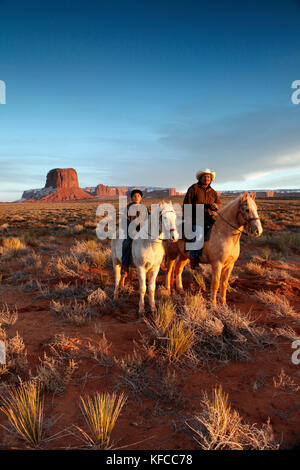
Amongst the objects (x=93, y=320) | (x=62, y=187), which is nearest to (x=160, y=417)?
(x=93, y=320)

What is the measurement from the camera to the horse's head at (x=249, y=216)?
4.34 m

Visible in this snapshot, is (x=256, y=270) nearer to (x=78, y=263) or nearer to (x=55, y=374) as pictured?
(x=78, y=263)

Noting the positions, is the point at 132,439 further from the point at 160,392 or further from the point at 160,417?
the point at 160,392

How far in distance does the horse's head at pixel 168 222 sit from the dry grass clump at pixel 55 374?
246 cm

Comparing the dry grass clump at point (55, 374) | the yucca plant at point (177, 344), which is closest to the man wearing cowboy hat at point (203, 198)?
the yucca plant at point (177, 344)

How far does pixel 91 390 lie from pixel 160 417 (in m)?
0.93

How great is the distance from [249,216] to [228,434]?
11.2ft

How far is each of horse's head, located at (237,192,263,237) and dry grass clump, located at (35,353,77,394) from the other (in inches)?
149

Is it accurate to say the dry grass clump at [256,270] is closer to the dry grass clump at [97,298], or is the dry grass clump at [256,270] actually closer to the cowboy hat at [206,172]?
the cowboy hat at [206,172]

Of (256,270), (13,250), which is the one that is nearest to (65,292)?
(13,250)

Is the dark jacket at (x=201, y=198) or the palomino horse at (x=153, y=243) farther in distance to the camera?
the dark jacket at (x=201, y=198)

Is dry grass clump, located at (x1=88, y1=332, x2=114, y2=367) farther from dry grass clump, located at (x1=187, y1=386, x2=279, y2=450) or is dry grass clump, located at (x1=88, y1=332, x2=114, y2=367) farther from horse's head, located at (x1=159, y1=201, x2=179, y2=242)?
horse's head, located at (x1=159, y1=201, x2=179, y2=242)
